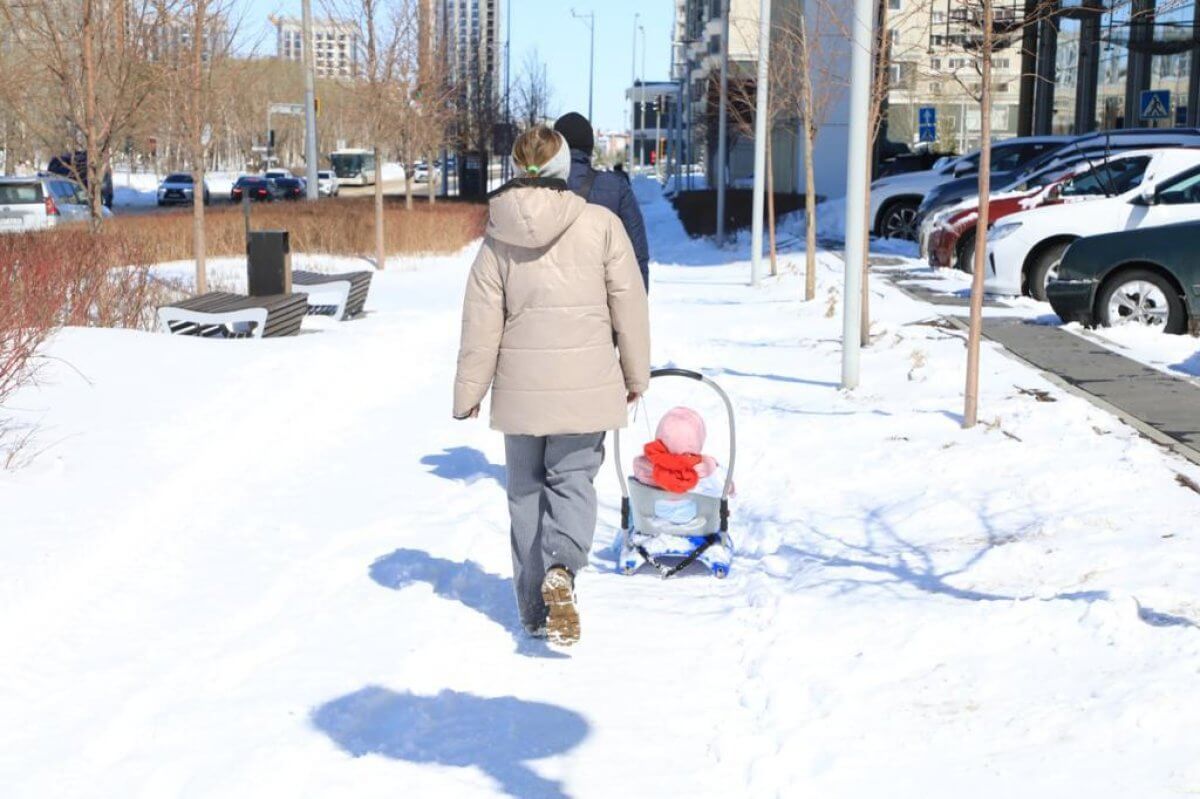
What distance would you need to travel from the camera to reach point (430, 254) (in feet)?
89.7

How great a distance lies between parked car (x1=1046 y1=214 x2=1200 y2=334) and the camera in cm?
1262

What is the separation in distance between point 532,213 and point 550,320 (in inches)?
14.7

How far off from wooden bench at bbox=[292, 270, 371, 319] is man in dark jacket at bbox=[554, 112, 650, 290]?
796 centimetres

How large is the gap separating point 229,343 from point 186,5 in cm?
517

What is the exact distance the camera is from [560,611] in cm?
522

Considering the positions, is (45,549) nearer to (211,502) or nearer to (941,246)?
(211,502)

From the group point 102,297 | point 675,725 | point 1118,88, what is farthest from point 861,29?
point 1118,88

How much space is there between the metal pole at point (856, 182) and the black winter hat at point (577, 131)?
4.00m

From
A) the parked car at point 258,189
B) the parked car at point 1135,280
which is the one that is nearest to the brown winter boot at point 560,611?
the parked car at point 1135,280

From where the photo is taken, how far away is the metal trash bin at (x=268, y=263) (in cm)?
1463

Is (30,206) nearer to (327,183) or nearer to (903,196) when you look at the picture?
(903,196)

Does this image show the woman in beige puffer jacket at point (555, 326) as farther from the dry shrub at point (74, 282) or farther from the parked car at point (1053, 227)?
the parked car at point (1053, 227)

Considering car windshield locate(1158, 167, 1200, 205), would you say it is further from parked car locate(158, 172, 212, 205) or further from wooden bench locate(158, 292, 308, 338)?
parked car locate(158, 172, 212, 205)

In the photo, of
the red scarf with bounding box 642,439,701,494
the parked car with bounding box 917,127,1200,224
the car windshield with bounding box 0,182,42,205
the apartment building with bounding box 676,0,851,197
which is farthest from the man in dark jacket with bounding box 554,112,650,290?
the car windshield with bounding box 0,182,42,205
